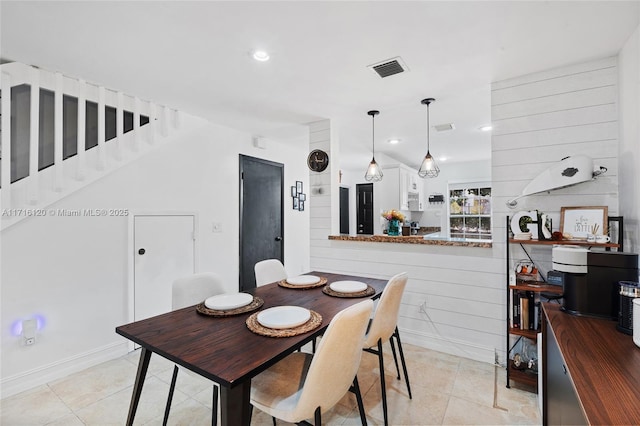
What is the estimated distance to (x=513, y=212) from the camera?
2434mm

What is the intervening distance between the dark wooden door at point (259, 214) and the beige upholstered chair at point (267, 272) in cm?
139

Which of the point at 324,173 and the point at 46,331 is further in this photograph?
the point at 324,173

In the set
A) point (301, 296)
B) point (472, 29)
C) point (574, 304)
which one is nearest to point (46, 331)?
point (301, 296)

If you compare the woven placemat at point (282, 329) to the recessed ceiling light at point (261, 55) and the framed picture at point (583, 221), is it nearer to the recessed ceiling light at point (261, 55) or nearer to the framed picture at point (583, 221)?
the recessed ceiling light at point (261, 55)

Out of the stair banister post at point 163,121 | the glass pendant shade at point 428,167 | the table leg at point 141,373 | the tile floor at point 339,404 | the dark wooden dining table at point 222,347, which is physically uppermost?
the stair banister post at point 163,121

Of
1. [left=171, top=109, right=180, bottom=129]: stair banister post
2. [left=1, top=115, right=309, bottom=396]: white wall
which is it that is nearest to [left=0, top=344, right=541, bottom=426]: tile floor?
[left=1, top=115, right=309, bottom=396]: white wall

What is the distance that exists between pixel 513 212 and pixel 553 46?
1199mm

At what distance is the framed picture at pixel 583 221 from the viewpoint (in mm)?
1985

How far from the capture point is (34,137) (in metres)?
2.21

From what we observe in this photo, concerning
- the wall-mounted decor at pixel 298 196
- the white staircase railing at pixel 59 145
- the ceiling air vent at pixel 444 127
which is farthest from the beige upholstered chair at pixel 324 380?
the wall-mounted decor at pixel 298 196

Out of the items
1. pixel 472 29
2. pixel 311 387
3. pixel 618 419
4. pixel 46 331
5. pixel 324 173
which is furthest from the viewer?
pixel 324 173

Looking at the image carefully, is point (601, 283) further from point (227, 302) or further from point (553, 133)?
point (227, 302)

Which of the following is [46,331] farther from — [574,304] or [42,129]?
[574,304]

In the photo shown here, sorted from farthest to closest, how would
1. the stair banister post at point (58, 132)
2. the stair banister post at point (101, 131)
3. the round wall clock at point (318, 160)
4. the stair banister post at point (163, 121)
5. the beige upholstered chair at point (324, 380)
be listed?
the round wall clock at point (318, 160), the stair banister post at point (163, 121), the stair banister post at point (101, 131), the stair banister post at point (58, 132), the beige upholstered chair at point (324, 380)
